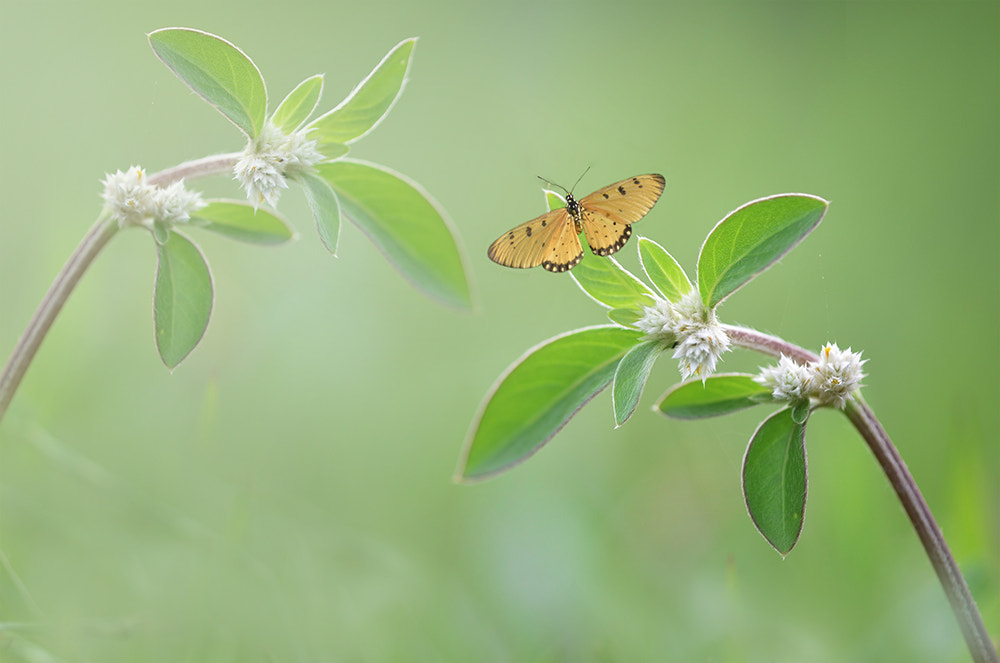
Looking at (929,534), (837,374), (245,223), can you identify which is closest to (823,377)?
(837,374)

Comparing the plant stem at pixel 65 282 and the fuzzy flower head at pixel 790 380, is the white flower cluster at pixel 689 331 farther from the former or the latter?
the plant stem at pixel 65 282

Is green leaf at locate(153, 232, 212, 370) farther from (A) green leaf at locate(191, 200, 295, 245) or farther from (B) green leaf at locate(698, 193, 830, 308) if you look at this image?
(B) green leaf at locate(698, 193, 830, 308)

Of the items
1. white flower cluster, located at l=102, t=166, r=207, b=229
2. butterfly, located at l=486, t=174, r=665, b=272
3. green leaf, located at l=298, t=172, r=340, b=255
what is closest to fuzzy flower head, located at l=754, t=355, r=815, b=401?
butterfly, located at l=486, t=174, r=665, b=272

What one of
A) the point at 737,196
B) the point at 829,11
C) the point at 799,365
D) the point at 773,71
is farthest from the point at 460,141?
the point at 799,365

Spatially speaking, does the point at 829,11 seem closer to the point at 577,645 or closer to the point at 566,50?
the point at 566,50

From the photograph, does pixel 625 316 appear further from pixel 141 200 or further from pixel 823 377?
pixel 141 200
